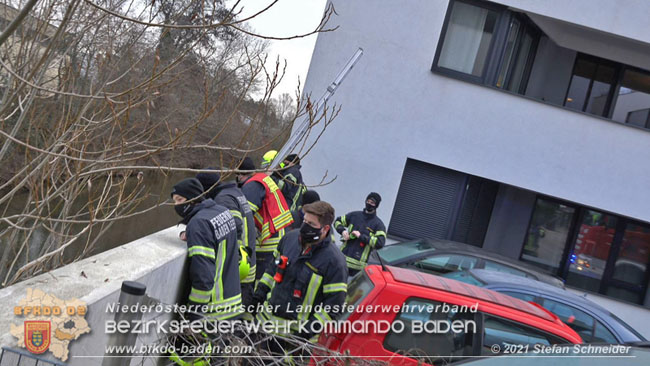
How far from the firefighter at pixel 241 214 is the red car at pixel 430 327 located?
109 cm

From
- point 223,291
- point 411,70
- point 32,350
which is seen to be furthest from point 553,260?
point 32,350

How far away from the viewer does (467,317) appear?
16.0ft

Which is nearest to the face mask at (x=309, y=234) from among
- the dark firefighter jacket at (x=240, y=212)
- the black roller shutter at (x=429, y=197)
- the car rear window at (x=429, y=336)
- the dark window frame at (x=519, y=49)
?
the dark firefighter jacket at (x=240, y=212)

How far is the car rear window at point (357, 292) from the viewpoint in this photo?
4.91 meters

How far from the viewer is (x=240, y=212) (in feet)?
17.5

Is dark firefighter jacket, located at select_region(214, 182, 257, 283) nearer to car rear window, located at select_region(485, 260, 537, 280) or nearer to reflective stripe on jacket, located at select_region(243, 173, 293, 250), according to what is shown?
reflective stripe on jacket, located at select_region(243, 173, 293, 250)

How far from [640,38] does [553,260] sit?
4.64 metres

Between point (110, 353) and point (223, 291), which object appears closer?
point (110, 353)

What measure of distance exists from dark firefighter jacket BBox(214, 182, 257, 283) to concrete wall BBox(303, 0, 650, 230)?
6153mm

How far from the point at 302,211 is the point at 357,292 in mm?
2405

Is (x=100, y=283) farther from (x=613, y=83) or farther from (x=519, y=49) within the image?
(x=613, y=83)

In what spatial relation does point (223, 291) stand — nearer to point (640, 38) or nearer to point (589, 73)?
point (640, 38)

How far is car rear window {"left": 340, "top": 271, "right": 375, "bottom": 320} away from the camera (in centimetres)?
491

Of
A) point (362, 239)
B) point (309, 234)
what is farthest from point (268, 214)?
point (362, 239)
